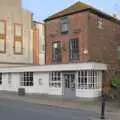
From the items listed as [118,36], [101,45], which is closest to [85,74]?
[101,45]

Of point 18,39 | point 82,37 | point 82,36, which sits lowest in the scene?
point 82,37

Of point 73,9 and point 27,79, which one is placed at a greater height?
point 73,9

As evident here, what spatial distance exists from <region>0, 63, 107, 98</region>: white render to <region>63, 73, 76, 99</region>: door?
1.17 ft

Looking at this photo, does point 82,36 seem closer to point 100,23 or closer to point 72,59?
point 72,59

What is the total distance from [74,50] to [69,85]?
17.4ft

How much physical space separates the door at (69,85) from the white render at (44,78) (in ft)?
1.17

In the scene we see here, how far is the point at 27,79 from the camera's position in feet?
138

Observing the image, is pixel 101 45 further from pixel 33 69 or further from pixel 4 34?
pixel 4 34

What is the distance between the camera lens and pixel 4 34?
61.5 meters

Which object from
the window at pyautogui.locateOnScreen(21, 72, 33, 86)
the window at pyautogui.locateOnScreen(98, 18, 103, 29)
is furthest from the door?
the window at pyautogui.locateOnScreen(98, 18, 103, 29)

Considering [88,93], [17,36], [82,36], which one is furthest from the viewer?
[17,36]

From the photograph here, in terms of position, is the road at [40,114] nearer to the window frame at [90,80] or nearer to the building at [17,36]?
the window frame at [90,80]

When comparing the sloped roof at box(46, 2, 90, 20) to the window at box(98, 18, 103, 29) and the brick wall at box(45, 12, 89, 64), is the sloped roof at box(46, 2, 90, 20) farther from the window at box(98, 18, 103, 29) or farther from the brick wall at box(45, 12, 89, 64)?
the window at box(98, 18, 103, 29)

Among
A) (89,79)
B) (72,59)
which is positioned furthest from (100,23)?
(89,79)
